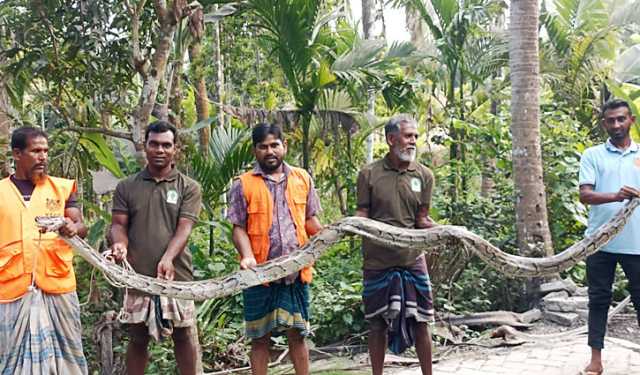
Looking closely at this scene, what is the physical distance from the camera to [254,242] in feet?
12.8

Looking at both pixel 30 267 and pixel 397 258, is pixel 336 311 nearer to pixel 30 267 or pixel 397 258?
pixel 397 258

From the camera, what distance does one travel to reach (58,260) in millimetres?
3703

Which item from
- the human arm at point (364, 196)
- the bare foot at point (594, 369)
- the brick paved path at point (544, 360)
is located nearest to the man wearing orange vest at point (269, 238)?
the human arm at point (364, 196)

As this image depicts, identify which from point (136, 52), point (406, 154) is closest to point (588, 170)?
point (406, 154)

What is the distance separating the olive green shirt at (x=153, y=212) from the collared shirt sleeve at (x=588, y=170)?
2.50 metres

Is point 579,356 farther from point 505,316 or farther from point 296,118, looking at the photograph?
point 296,118

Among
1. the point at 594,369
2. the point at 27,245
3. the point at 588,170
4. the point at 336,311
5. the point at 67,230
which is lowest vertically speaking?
the point at 594,369

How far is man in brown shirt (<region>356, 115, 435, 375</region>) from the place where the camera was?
4078 mm

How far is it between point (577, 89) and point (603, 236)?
5.36 m

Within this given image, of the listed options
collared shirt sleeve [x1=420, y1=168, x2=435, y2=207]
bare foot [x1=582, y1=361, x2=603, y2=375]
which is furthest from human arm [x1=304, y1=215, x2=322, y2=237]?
bare foot [x1=582, y1=361, x2=603, y2=375]

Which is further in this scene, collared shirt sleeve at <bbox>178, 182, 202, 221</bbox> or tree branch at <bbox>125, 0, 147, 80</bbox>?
tree branch at <bbox>125, 0, 147, 80</bbox>

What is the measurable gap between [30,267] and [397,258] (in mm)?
2075

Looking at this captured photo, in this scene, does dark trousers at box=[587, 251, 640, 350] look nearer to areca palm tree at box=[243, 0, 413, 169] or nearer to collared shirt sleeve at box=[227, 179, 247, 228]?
collared shirt sleeve at box=[227, 179, 247, 228]

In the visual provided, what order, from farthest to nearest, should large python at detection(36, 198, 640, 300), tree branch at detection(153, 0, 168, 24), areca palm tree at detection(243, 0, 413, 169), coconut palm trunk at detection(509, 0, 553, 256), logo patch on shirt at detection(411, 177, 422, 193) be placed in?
areca palm tree at detection(243, 0, 413, 169), coconut palm trunk at detection(509, 0, 553, 256), tree branch at detection(153, 0, 168, 24), logo patch on shirt at detection(411, 177, 422, 193), large python at detection(36, 198, 640, 300)
